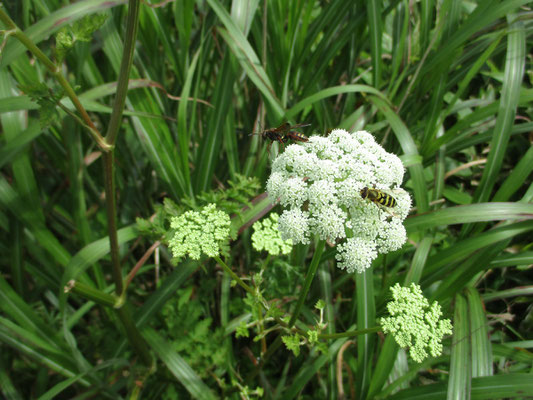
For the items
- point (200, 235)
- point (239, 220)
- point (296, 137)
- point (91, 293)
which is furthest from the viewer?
point (239, 220)

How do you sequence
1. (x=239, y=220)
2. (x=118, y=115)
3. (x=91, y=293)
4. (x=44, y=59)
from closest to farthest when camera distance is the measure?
(x=44, y=59)
(x=118, y=115)
(x=91, y=293)
(x=239, y=220)

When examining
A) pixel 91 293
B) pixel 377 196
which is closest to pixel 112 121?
pixel 91 293

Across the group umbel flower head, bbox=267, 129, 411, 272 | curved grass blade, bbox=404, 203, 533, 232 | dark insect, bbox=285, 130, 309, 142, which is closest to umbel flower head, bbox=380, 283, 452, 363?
umbel flower head, bbox=267, 129, 411, 272

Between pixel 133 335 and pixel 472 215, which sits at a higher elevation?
pixel 472 215

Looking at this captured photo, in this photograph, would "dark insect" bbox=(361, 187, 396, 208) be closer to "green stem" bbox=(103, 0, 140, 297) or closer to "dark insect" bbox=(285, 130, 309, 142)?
"dark insect" bbox=(285, 130, 309, 142)

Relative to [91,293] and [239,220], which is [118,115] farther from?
[239,220]

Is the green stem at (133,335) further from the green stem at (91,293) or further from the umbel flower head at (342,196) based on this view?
the umbel flower head at (342,196)
